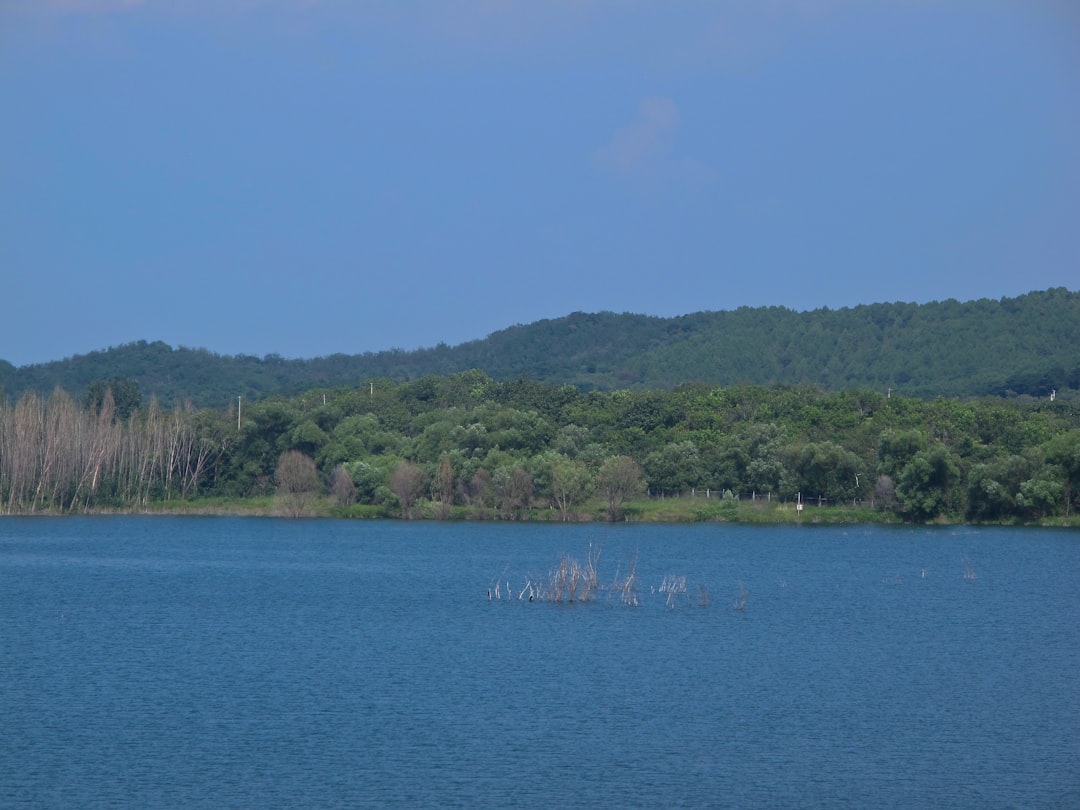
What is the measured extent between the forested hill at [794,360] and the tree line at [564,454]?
53.0 meters

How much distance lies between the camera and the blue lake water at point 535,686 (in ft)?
65.0

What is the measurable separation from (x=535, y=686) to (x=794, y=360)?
149890 millimetres

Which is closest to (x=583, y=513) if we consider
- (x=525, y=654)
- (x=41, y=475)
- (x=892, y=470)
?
(x=892, y=470)

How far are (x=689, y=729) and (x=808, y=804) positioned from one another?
14.9 feet

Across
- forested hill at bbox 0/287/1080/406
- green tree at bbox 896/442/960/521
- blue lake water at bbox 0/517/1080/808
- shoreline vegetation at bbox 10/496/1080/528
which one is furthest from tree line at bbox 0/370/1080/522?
forested hill at bbox 0/287/1080/406

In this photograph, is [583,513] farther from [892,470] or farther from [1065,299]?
[1065,299]

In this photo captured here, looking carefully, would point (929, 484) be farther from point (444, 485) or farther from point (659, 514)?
point (444, 485)

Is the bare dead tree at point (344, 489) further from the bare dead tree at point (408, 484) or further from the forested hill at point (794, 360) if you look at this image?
the forested hill at point (794, 360)

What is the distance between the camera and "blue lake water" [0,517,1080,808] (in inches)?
779

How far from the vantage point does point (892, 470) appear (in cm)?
7131

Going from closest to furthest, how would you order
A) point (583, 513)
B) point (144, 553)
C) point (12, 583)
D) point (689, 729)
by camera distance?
1. point (689, 729)
2. point (12, 583)
3. point (144, 553)
4. point (583, 513)

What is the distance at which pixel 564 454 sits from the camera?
78.9 meters

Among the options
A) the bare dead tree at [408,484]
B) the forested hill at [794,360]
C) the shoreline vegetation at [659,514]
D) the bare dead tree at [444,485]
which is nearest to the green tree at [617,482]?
the shoreline vegetation at [659,514]

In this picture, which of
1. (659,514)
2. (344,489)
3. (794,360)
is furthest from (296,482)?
(794,360)
